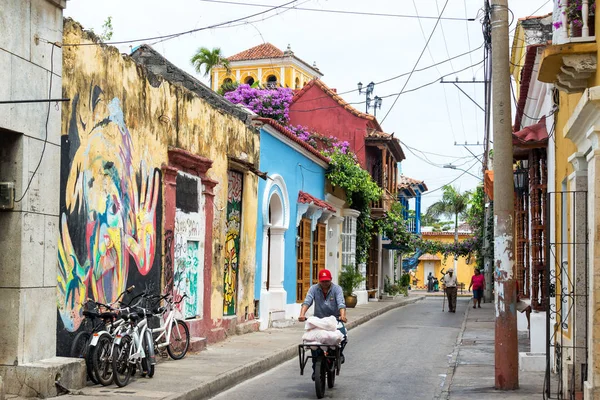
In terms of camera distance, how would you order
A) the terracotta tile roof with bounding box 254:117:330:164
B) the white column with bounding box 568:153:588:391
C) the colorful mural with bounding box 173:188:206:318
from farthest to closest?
the terracotta tile roof with bounding box 254:117:330:164 → the colorful mural with bounding box 173:188:206:318 → the white column with bounding box 568:153:588:391

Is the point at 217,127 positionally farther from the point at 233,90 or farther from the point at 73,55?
the point at 233,90

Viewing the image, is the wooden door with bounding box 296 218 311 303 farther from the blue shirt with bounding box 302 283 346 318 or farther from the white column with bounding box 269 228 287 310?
the blue shirt with bounding box 302 283 346 318

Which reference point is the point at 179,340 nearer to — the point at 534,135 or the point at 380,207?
the point at 534,135

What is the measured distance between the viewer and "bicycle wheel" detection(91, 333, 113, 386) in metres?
10.8

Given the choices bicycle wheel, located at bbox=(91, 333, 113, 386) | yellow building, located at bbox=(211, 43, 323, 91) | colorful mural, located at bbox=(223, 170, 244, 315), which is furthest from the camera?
yellow building, located at bbox=(211, 43, 323, 91)

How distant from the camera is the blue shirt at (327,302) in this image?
12.3 metres

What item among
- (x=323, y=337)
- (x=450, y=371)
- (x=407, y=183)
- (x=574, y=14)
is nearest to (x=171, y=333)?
(x=323, y=337)

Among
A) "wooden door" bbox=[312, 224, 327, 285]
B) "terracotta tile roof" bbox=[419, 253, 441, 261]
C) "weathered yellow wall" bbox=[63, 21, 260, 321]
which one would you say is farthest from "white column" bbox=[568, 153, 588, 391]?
"terracotta tile roof" bbox=[419, 253, 441, 261]

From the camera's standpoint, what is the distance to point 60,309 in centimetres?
1092

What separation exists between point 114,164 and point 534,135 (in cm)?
702

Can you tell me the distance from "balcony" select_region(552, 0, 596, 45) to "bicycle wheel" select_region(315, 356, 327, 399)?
16.5 ft

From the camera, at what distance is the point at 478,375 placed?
13.5 meters

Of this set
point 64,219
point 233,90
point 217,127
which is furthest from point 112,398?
point 233,90

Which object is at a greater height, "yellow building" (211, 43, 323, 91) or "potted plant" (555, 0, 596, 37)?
"yellow building" (211, 43, 323, 91)
